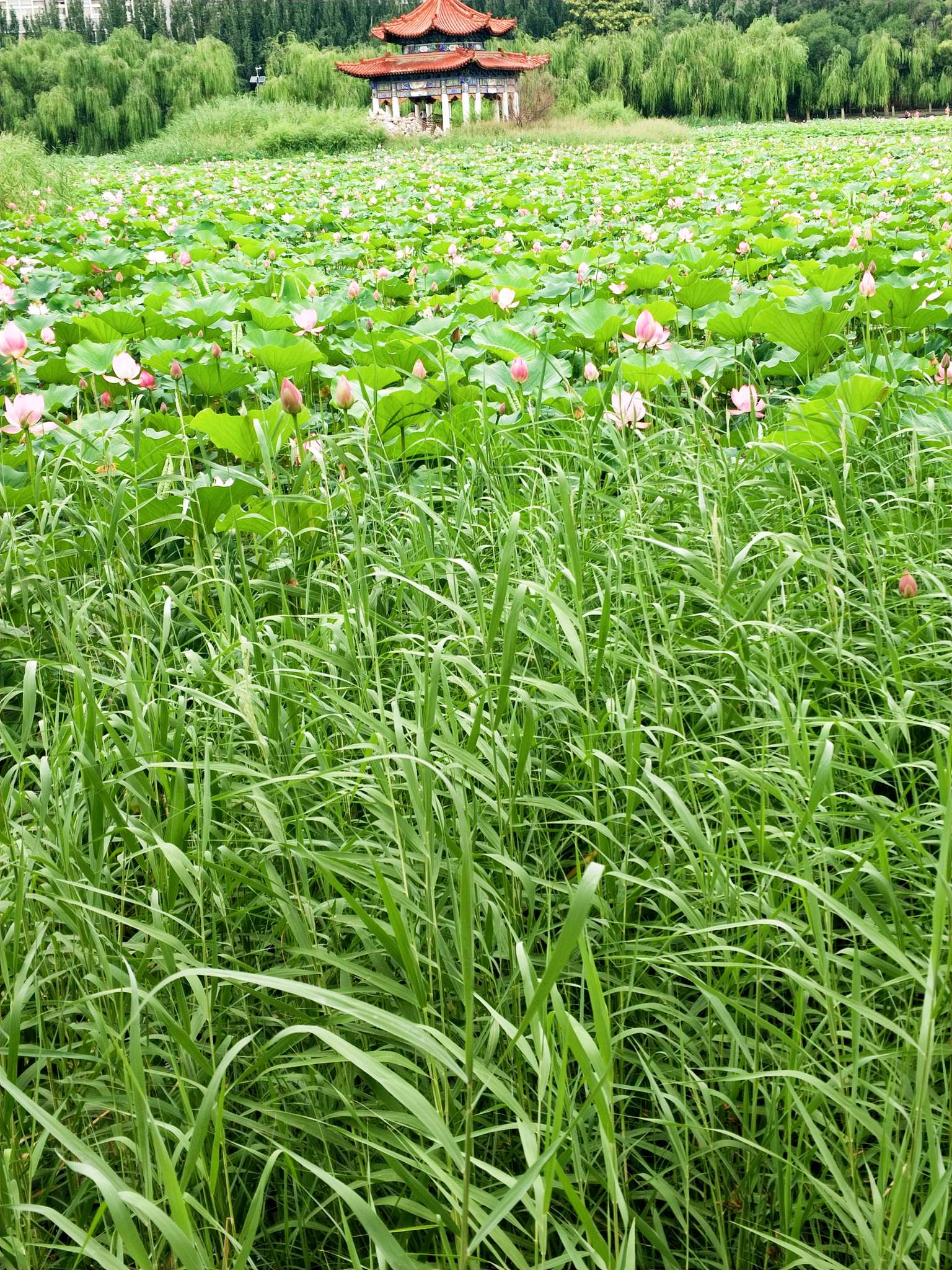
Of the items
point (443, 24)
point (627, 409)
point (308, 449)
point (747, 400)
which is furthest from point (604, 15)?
point (308, 449)

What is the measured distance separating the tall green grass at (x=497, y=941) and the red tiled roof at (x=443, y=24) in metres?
27.0

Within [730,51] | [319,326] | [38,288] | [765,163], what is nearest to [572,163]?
[765,163]

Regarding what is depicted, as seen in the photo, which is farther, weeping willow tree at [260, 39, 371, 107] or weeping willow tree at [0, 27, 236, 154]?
weeping willow tree at [260, 39, 371, 107]

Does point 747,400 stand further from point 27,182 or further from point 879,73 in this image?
point 879,73

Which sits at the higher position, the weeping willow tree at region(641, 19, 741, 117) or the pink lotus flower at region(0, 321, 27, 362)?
the weeping willow tree at region(641, 19, 741, 117)

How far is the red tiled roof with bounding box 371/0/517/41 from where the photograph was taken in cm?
2500

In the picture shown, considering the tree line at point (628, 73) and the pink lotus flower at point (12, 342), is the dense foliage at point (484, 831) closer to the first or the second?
the pink lotus flower at point (12, 342)

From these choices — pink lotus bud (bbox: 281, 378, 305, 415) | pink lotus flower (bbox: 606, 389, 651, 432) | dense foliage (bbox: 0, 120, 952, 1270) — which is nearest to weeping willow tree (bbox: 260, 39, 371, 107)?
dense foliage (bbox: 0, 120, 952, 1270)

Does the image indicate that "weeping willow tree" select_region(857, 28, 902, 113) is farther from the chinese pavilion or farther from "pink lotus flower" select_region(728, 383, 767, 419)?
"pink lotus flower" select_region(728, 383, 767, 419)

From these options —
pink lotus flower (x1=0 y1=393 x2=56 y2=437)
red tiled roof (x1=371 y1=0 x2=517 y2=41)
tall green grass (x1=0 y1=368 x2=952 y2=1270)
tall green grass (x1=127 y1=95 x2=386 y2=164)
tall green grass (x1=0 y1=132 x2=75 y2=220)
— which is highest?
red tiled roof (x1=371 y1=0 x2=517 y2=41)

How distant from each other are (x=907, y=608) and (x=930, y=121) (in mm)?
21909

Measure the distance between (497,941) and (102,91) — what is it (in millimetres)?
25142

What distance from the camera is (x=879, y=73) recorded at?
84.5ft

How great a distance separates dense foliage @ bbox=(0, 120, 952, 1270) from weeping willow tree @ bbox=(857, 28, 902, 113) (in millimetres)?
27583
